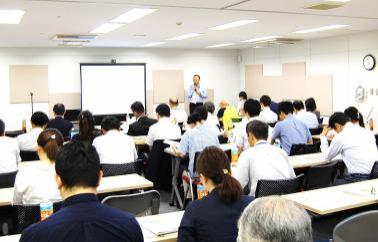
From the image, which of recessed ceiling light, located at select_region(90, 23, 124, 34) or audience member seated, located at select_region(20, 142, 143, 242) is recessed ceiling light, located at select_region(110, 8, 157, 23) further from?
audience member seated, located at select_region(20, 142, 143, 242)

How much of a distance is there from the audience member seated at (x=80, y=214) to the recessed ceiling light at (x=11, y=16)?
5.22m

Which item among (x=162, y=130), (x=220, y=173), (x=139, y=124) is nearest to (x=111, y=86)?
(x=139, y=124)

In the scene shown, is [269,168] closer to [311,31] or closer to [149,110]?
[311,31]

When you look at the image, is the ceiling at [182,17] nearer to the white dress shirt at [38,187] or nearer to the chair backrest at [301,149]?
the chair backrest at [301,149]

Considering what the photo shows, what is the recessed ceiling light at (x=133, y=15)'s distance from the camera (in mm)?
6682

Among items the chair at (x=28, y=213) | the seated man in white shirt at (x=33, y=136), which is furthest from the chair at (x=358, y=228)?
the seated man in white shirt at (x=33, y=136)

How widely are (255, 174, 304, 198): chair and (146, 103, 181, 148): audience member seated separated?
3107 mm

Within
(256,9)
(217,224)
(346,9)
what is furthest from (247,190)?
(346,9)

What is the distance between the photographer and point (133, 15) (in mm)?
7164

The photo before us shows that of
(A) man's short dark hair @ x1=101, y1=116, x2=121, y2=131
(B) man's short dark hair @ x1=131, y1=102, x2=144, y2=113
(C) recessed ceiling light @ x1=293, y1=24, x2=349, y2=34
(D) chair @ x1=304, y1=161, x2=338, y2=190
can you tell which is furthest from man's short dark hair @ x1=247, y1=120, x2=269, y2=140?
(C) recessed ceiling light @ x1=293, y1=24, x2=349, y2=34

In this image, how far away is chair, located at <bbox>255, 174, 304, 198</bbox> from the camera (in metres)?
3.62

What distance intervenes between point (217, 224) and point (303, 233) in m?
1.12

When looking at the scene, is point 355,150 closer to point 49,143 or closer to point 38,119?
point 49,143

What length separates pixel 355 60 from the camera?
10742 millimetres
